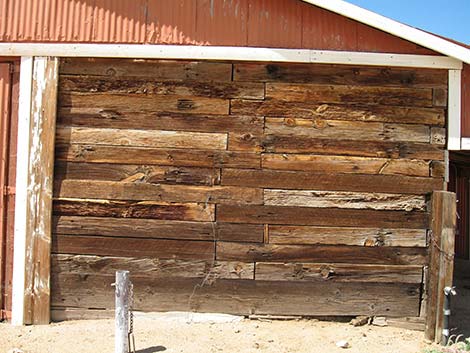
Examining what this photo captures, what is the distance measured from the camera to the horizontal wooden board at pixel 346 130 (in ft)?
16.6

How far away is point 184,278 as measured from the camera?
5.04 metres

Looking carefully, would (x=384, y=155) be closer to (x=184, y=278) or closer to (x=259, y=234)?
(x=259, y=234)

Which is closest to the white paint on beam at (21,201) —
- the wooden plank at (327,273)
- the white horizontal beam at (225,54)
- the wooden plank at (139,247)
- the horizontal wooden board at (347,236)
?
the white horizontal beam at (225,54)

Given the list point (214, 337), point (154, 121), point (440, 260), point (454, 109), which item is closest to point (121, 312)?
point (214, 337)

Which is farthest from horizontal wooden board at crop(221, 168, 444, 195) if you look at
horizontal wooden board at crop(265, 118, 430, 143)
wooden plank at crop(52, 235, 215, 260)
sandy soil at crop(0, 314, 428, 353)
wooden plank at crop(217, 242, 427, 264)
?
sandy soil at crop(0, 314, 428, 353)

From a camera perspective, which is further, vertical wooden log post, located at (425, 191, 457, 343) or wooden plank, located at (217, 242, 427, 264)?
wooden plank, located at (217, 242, 427, 264)

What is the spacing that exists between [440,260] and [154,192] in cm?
324

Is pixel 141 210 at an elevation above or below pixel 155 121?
below

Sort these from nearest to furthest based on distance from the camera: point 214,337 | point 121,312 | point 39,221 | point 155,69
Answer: point 121,312, point 214,337, point 39,221, point 155,69

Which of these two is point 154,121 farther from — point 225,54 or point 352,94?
point 352,94

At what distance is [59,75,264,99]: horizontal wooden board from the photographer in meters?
5.06

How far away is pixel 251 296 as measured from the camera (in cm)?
505

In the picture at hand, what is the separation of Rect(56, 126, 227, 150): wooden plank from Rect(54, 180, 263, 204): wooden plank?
0.46m

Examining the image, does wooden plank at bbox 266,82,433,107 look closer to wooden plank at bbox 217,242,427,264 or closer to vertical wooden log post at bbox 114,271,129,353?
wooden plank at bbox 217,242,427,264
